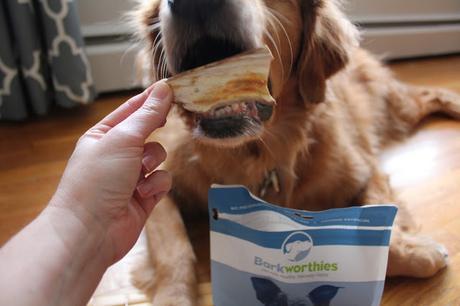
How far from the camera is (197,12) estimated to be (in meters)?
1.08

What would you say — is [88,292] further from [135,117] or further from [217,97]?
[217,97]

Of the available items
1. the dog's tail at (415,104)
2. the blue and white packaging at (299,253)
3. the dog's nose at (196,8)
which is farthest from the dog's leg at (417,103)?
the dog's nose at (196,8)

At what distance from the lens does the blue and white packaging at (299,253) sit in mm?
1149

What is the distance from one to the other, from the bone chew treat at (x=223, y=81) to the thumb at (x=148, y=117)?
1.4 inches

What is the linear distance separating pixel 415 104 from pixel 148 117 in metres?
1.86

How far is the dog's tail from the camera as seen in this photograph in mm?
2375

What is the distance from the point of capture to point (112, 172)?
937mm

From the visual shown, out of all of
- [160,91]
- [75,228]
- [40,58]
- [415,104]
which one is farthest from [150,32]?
[415,104]

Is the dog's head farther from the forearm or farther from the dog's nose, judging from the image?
the forearm

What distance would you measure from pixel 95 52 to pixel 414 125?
5.78ft

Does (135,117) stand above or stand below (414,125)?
above

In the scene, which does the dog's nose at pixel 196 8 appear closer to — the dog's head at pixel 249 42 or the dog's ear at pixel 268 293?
the dog's head at pixel 249 42

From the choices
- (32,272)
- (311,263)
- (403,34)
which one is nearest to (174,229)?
(311,263)

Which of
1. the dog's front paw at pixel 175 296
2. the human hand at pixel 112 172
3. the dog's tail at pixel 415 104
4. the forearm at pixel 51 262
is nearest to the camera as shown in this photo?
the forearm at pixel 51 262
